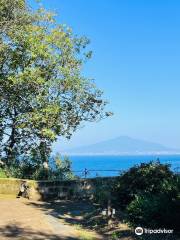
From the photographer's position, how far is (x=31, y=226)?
13.5m

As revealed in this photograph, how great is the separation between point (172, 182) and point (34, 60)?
48.3 ft

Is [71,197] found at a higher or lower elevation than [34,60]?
lower

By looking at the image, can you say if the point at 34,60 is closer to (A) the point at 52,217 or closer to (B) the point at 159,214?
(A) the point at 52,217

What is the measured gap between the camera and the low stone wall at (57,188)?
20.4 metres

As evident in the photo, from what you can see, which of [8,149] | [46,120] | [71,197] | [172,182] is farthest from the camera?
[8,149]

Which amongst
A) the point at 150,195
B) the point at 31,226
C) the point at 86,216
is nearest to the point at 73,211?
the point at 86,216

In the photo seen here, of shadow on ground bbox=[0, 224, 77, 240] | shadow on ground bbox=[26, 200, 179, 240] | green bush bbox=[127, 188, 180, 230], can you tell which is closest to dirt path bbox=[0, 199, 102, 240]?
shadow on ground bbox=[0, 224, 77, 240]

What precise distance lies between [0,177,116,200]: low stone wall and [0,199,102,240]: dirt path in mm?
3290

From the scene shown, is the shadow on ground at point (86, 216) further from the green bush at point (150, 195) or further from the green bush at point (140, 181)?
the green bush at point (140, 181)

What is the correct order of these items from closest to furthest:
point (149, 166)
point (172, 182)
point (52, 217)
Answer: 1. point (172, 182)
2. point (52, 217)
3. point (149, 166)

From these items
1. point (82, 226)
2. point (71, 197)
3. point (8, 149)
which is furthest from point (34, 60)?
point (82, 226)

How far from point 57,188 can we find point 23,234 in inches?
333

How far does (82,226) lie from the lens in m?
14.2

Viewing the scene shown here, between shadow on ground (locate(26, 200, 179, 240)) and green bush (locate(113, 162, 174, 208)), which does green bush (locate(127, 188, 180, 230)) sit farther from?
green bush (locate(113, 162, 174, 208))
